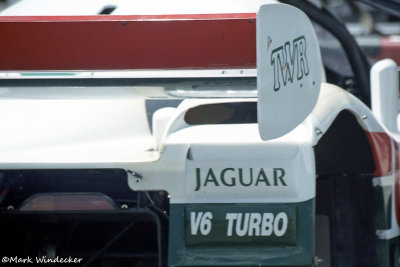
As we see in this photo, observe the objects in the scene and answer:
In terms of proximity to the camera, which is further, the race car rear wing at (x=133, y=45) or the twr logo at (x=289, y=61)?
the race car rear wing at (x=133, y=45)

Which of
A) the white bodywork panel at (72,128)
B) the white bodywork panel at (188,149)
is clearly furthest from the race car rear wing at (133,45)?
the white bodywork panel at (188,149)

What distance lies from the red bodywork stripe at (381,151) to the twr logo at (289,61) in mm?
615

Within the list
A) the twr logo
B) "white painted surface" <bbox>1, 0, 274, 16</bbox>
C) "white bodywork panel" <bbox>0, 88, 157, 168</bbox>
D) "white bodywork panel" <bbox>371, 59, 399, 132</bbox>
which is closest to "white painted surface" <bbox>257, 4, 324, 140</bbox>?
the twr logo

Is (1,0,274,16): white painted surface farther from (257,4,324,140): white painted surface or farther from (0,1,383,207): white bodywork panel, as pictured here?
(257,4,324,140): white painted surface

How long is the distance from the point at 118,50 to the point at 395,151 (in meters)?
1.10

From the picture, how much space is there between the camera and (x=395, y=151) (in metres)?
3.62

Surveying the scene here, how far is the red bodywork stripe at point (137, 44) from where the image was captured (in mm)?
3527

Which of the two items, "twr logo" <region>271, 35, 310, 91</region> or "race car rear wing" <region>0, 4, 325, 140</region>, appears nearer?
"twr logo" <region>271, 35, 310, 91</region>

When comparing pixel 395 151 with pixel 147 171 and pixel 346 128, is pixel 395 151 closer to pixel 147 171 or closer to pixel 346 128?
pixel 346 128

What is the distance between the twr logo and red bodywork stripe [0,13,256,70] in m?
0.59

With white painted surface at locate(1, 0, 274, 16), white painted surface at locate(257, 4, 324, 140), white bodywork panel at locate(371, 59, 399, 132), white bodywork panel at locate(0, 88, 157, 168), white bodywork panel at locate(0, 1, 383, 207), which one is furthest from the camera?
white bodywork panel at locate(371, 59, 399, 132)

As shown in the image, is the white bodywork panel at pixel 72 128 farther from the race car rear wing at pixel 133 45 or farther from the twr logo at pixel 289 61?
the twr logo at pixel 289 61

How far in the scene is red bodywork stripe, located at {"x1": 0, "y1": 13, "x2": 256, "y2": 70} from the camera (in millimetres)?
3527

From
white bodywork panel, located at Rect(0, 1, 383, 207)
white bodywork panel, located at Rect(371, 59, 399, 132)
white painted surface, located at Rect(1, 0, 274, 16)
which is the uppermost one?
white painted surface, located at Rect(1, 0, 274, 16)
